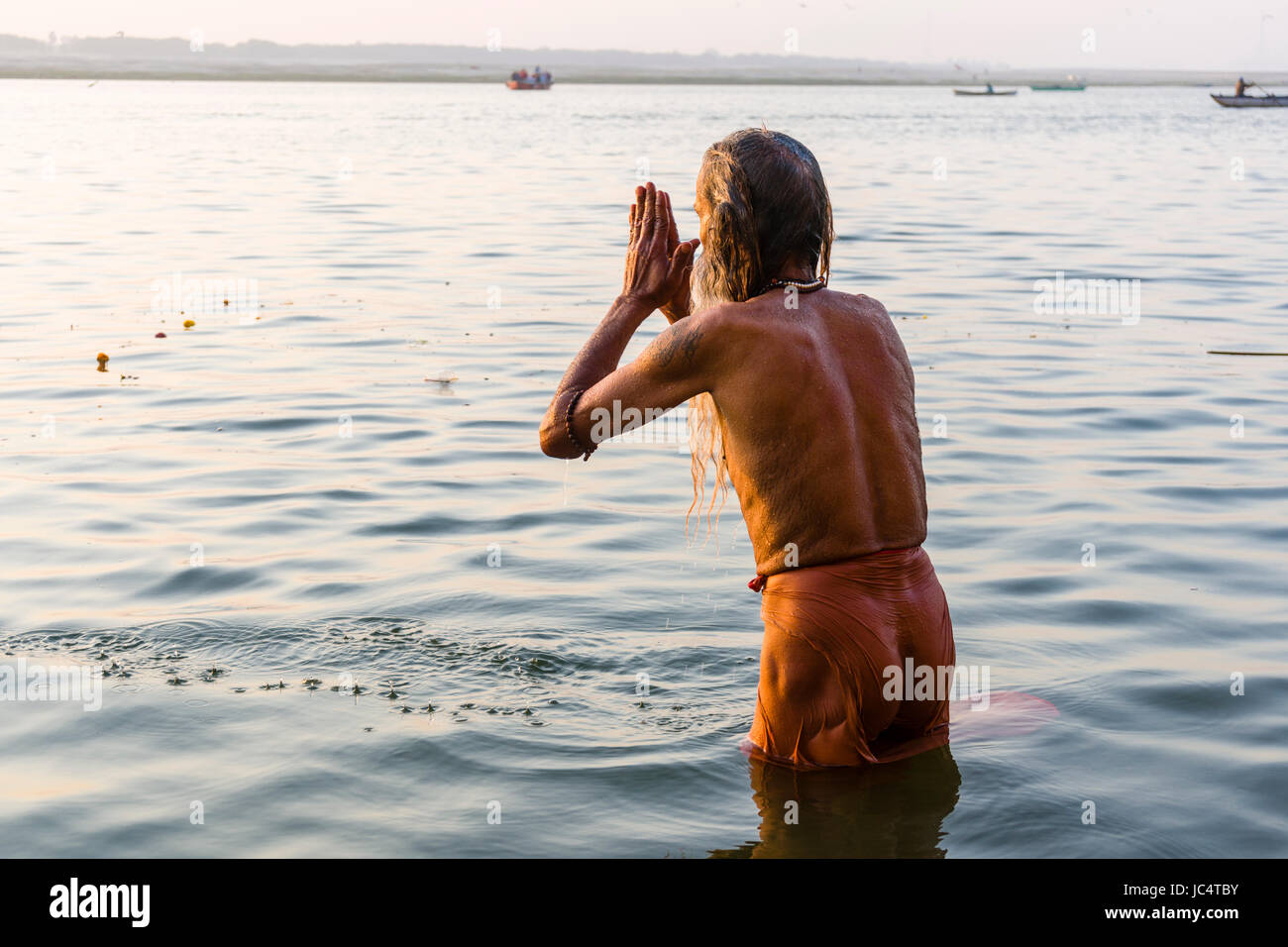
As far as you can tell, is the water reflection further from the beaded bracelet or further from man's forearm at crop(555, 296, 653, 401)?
man's forearm at crop(555, 296, 653, 401)

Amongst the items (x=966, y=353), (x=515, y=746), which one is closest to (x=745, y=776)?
(x=515, y=746)

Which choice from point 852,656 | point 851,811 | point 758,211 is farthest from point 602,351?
point 851,811

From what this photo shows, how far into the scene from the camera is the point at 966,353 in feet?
38.8

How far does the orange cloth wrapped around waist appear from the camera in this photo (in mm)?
4074

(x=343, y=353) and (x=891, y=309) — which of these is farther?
(x=891, y=309)

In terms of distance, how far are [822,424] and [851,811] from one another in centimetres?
121

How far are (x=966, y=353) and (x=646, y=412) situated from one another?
26.9 feet

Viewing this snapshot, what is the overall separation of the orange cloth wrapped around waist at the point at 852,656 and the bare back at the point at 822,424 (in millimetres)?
82

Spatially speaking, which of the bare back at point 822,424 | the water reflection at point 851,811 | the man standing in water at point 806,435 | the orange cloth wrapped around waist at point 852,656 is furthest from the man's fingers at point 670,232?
the water reflection at point 851,811

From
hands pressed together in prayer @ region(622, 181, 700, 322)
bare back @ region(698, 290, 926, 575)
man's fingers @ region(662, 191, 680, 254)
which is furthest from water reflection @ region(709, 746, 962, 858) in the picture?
man's fingers @ region(662, 191, 680, 254)

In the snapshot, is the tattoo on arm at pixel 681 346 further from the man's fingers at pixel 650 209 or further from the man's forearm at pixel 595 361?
the man's fingers at pixel 650 209

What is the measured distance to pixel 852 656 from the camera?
4.06m
